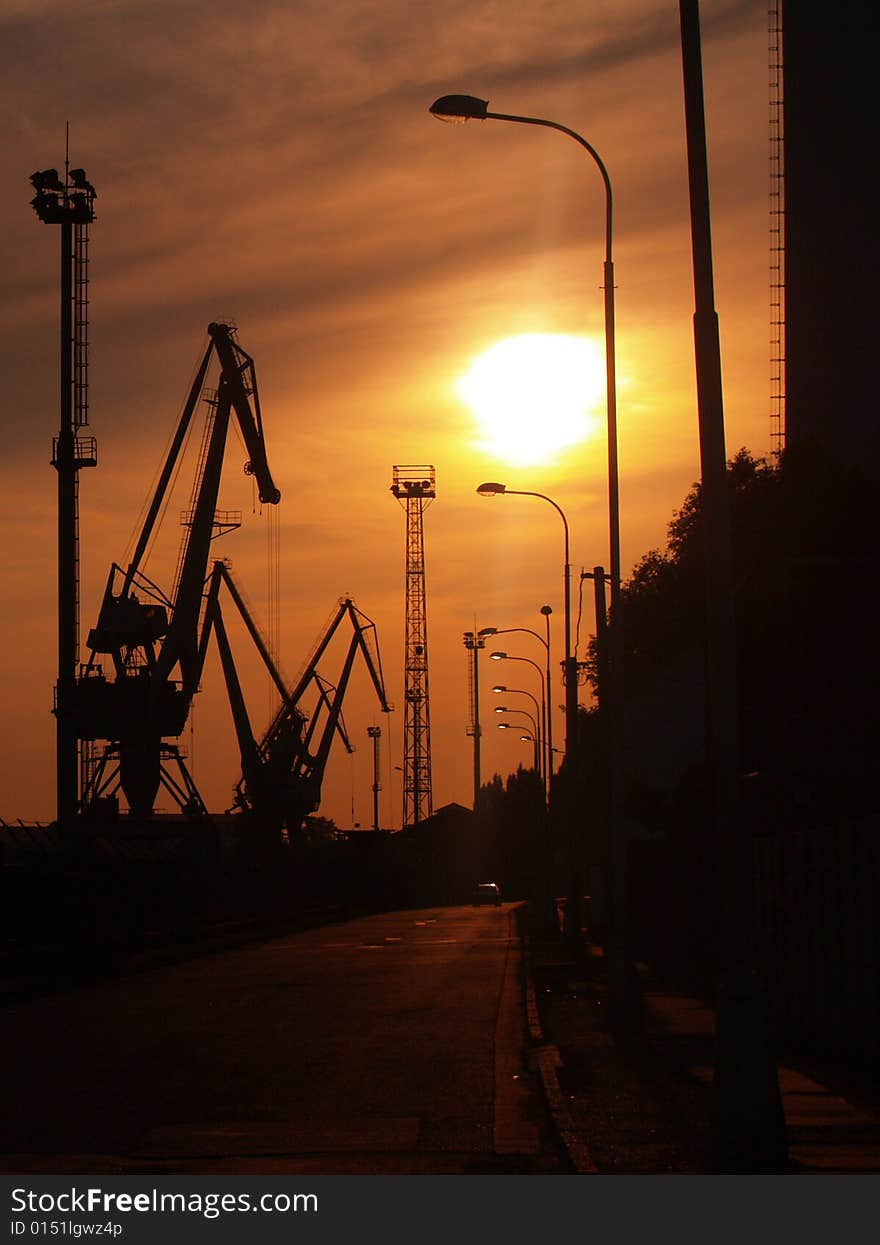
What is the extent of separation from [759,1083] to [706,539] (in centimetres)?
363

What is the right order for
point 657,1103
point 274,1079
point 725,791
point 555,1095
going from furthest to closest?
point 274,1079
point 555,1095
point 657,1103
point 725,791

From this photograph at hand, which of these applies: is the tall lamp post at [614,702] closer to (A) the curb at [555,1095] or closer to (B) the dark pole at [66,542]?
(A) the curb at [555,1095]

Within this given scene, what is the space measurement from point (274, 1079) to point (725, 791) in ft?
21.1

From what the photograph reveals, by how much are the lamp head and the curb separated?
9634 mm

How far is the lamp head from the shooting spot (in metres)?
16.5

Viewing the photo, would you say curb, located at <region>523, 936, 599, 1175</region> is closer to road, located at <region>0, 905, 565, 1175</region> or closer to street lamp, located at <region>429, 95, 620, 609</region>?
road, located at <region>0, 905, 565, 1175</region>

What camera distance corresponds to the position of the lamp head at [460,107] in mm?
16531

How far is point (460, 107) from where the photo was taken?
16562 millimetres

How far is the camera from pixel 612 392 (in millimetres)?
21484

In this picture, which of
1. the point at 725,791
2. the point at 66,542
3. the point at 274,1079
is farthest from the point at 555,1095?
the point at 66,542

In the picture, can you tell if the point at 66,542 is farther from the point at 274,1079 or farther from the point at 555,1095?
the point at 555,1095
